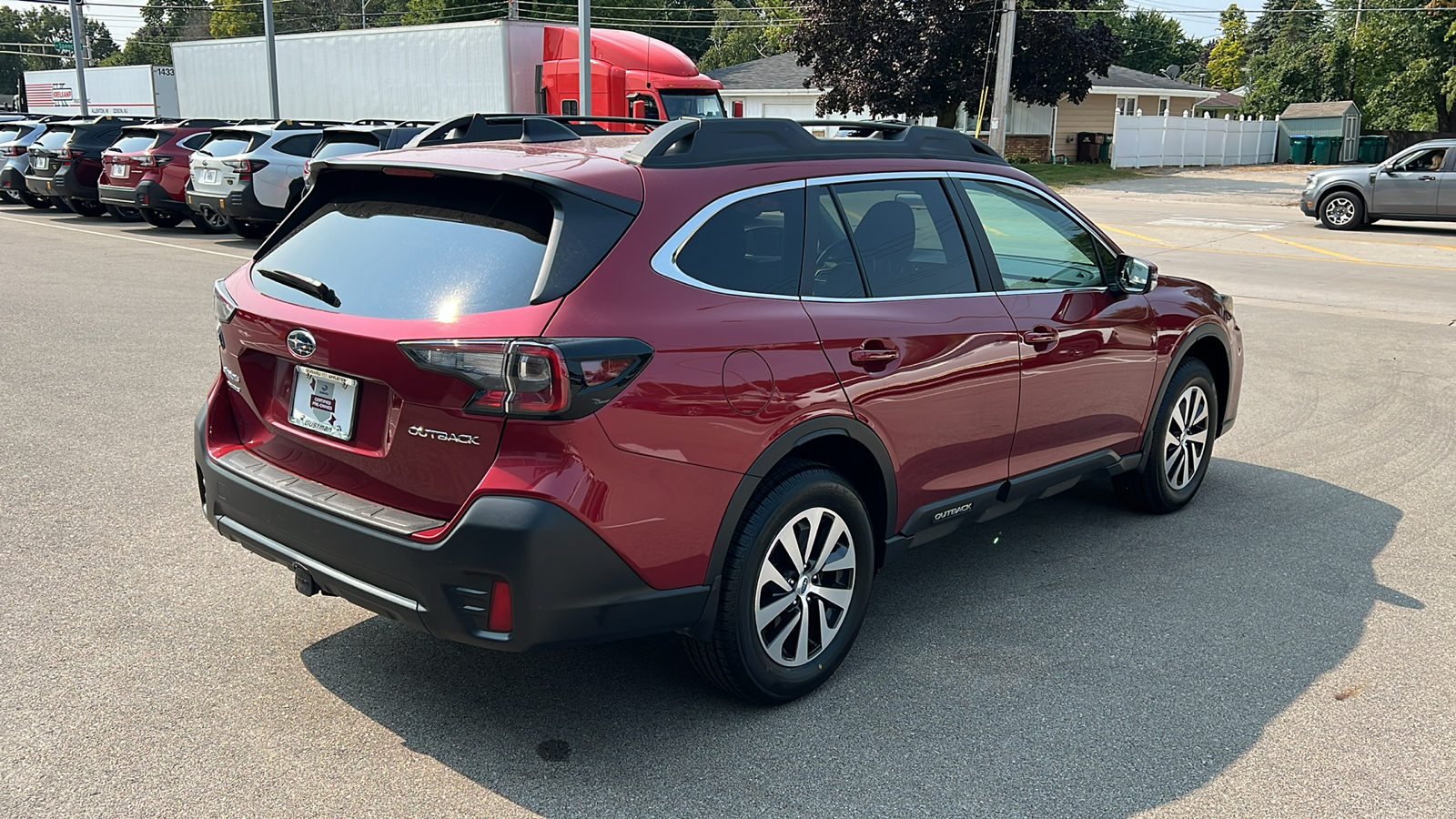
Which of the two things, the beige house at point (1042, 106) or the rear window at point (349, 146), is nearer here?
the rear window at point (349, 146)

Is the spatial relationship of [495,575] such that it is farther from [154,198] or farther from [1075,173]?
[1075,173]

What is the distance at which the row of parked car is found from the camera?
664 inches

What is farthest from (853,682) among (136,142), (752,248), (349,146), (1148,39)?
(1148,39)

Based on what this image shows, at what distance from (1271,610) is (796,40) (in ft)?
116

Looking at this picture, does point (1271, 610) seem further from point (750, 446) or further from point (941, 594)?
point (750, 446)

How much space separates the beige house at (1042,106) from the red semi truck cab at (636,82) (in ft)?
61.2

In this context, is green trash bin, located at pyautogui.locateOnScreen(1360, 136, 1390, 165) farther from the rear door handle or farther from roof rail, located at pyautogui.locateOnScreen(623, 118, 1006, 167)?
roof rail, located at pyautogui.locateOnScreen(623, 118, 1006, 167)

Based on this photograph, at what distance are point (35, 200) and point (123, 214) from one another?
4.22 m

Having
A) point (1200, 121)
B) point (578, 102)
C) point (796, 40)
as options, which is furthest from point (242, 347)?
point (1200, 121)

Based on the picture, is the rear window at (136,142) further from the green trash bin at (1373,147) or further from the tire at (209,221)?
the green trash bin at (1373,147)

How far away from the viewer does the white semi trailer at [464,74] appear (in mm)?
26094

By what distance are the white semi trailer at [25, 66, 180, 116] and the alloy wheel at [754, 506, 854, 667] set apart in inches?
1578

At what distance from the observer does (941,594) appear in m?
4.79

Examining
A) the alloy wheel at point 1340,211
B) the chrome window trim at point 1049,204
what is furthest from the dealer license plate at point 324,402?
the alloy wheel at point 1340,211
